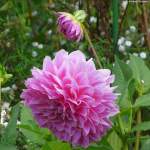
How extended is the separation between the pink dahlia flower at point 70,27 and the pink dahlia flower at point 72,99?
0.84 feet

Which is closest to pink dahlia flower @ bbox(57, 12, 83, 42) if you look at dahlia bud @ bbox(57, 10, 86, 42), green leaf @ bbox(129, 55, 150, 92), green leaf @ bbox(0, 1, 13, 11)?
dahlia bud @ bbox(57, 10, 86, 42)

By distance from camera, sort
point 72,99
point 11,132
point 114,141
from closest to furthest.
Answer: point 72,99
point 11,132
point 114,141

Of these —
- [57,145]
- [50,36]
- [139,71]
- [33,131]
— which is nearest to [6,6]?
[50,36]

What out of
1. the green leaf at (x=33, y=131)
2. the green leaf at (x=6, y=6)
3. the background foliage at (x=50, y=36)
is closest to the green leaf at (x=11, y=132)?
the green leaf at (x=33, y=131)

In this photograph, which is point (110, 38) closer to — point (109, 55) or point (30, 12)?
point (109, 55)

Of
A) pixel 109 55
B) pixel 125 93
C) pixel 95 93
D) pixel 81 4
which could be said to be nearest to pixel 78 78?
pixel 95 93

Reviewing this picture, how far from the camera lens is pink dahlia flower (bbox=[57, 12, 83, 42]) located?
1.23 metres

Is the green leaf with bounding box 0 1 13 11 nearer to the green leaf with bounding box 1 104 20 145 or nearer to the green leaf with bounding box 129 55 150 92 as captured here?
the green leaf with bounding box 129 55 150 92

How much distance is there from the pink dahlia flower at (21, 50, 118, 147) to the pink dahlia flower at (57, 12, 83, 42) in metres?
0.26

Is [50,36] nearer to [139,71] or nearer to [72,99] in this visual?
[139,71]

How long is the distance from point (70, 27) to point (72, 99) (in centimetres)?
29

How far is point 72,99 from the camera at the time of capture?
3.14ft

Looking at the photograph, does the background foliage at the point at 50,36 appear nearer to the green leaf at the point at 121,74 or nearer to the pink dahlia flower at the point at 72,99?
the green leaf at the point at 121,74

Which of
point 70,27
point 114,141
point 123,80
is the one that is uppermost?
point 70,27
